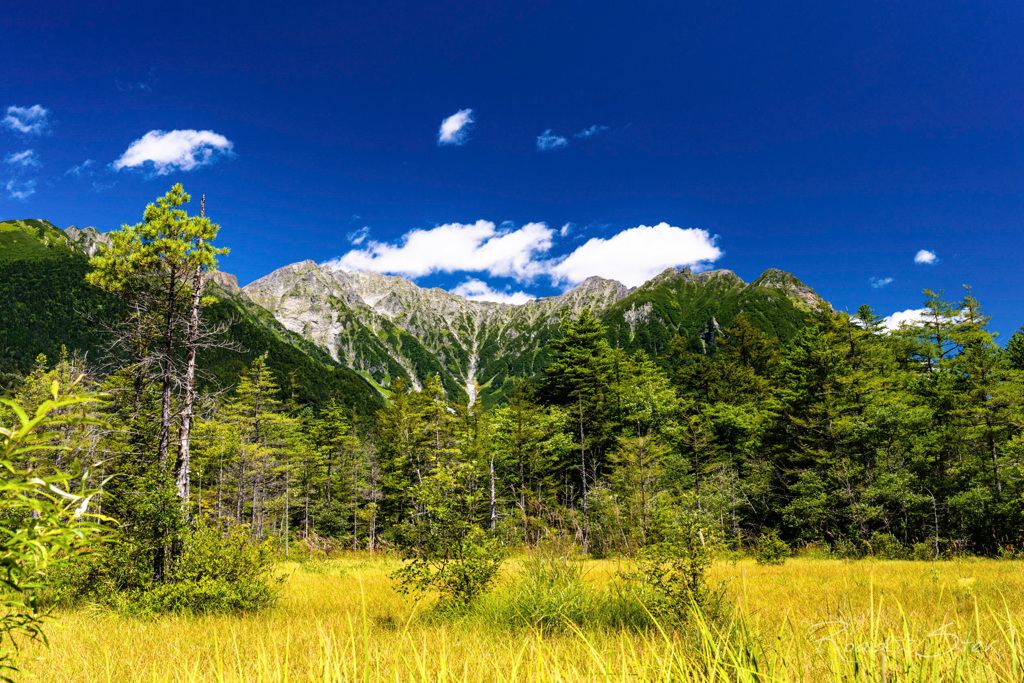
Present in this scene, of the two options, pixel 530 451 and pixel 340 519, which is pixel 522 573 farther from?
pixel 340 519

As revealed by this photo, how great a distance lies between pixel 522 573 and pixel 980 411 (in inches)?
753

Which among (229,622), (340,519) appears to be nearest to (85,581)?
(229,622)

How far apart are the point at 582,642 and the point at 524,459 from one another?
20891 mm

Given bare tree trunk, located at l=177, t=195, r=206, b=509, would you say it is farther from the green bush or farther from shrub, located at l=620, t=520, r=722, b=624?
shrub, located at l=620, t=520, r=722, b=624

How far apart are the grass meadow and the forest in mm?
820

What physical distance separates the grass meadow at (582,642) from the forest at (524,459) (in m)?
0.82

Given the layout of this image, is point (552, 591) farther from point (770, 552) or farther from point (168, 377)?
point (770, 552)

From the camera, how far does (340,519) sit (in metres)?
39.1

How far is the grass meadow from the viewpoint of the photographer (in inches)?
79.5

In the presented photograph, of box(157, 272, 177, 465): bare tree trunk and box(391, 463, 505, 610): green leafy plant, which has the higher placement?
box(157, 272, 177, 465): bare tree trunk

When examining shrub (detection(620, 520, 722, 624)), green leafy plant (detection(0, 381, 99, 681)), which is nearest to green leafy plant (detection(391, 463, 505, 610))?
shrub (detection(620, 520, 722, 624))

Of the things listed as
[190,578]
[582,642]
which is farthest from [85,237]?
[582,642]

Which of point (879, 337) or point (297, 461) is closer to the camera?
point (879, 337)

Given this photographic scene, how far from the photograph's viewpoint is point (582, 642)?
14.0 feet
